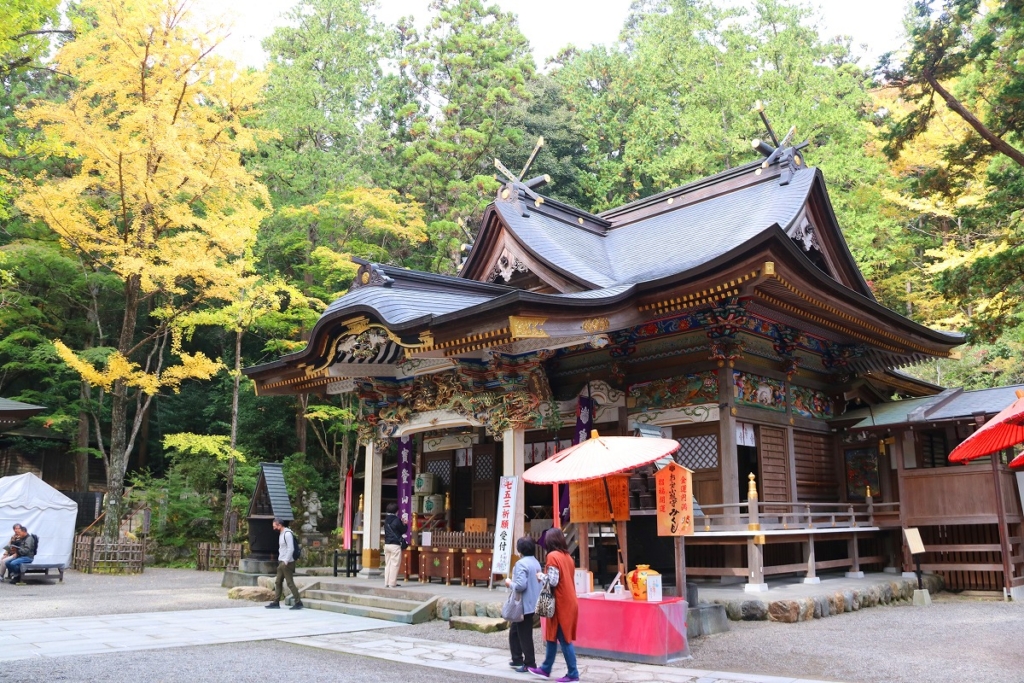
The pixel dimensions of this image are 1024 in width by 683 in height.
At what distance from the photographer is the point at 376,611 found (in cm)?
1133

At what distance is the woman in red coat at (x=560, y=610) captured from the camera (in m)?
6.90

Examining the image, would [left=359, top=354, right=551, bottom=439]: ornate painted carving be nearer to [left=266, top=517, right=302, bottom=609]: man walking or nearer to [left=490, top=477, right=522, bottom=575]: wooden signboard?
[left=490, top=477, right=522, bottom=575]: wooden signboard

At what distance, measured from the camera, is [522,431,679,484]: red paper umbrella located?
299 inches

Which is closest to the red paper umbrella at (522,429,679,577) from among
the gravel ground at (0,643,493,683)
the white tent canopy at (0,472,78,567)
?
the gravel ground at (0,643,493,683)

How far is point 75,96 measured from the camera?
18.1 m

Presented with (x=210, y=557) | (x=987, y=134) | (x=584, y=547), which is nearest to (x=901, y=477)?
(x=987, y=134)

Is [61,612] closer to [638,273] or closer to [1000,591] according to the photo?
[638,273]

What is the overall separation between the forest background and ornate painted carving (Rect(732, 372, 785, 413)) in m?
2.96

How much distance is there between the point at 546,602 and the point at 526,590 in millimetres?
260

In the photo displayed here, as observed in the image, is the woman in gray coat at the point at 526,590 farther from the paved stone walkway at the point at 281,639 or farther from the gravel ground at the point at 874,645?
the gravel ground at the point at 874,645

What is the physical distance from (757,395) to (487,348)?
15.2 feet

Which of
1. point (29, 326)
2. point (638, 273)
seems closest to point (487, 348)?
point (638, 273)

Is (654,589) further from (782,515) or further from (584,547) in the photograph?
(782,515)

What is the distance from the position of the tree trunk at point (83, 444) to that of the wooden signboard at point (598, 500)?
70.8 feet
